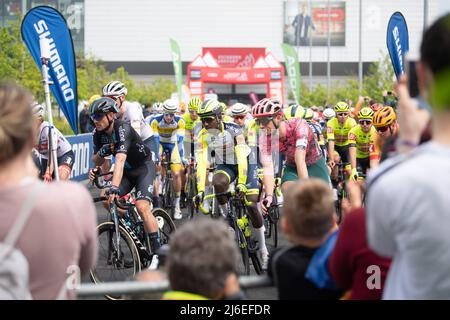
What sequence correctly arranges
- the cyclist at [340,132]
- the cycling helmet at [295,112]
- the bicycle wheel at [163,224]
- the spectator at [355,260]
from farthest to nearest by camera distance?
the cyclist at [340,132], the cycling helmet at [295,112], the bicycle wheel at [163,224], the spectator at [355,260]

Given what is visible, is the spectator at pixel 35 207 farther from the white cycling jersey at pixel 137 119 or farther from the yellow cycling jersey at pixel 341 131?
the yellow cycling jersey at pixel 341 131

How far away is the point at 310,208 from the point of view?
325 cm

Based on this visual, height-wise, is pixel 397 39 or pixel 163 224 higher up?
pixel 397 39

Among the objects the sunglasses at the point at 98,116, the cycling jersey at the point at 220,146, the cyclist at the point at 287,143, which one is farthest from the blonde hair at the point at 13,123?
the cyclist at the point at 287,143

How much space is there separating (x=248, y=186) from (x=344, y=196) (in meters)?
5.00

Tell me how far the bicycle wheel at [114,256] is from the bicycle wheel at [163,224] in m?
1.35

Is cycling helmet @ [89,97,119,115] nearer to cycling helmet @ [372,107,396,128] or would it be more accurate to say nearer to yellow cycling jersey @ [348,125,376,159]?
cycling helmet @ [372,107,396,128]

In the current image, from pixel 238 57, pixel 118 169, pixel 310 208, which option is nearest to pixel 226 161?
pixel 118 169

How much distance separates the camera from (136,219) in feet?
26.8

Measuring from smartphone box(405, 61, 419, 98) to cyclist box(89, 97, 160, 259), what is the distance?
4.88 metres

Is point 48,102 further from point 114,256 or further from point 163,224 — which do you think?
point 163,224

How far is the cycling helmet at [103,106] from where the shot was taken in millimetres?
7590

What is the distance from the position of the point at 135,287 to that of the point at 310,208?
829mm
